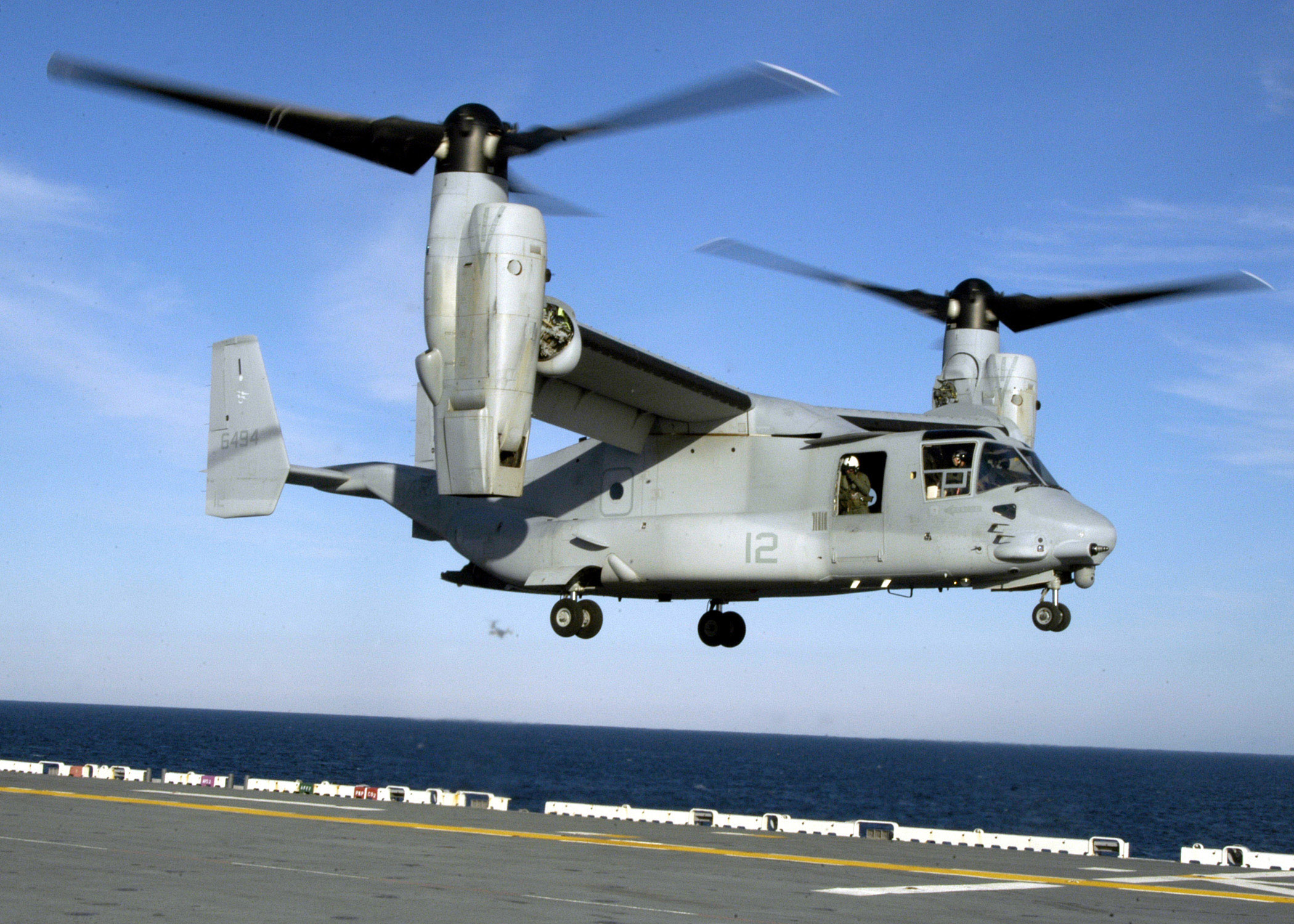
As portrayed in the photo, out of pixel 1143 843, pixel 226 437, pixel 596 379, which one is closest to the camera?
pixel 596 379

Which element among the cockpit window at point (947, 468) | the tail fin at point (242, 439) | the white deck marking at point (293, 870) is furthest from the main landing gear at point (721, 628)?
the white deck marking at point (293, 870)

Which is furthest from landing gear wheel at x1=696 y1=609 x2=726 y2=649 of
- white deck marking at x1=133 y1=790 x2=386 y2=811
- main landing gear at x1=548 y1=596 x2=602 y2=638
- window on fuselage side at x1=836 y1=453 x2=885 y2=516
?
white deck marking at x1=133 y1=790 x2=386 y2=811

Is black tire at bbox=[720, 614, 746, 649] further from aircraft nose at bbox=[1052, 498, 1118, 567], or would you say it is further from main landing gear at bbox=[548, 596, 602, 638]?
aircraft nose at bbox=[1052, 498, 1118, 567]

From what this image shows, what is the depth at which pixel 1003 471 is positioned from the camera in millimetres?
17859

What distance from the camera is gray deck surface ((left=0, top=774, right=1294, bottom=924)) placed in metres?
Result: 10.6

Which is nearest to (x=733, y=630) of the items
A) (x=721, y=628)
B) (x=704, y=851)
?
(x=721, y=628)

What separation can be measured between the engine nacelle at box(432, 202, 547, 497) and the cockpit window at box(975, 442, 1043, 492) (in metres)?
6.53

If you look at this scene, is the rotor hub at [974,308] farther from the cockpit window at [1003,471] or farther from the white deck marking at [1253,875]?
the white deck marking at [1253,875]

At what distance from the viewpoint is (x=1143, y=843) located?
239 feet

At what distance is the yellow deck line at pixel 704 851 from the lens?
1450 cm

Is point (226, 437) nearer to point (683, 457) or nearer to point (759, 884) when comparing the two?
point (683, 457)

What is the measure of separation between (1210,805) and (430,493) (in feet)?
351

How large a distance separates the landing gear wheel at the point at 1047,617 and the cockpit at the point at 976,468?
1835 mm

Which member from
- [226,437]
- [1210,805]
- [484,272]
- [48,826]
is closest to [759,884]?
[484,272]
